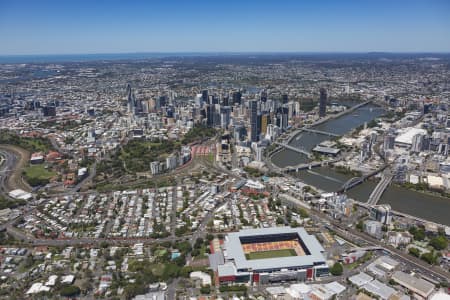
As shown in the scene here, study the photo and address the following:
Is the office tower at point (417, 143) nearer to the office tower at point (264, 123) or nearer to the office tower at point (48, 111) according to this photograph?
the office tower at point (264, 123)

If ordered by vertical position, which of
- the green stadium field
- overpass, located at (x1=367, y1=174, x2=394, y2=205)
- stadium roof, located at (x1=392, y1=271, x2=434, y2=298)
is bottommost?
the green stadium field

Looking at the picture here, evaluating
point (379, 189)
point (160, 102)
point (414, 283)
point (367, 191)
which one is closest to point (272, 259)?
point (414, 283)

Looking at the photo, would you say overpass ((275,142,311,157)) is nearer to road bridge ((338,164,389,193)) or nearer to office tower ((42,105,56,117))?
road bridge ((338,164,389,193))

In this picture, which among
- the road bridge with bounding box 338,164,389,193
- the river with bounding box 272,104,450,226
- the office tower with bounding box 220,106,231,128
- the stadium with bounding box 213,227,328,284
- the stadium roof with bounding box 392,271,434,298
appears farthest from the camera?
the office tower with bounding box 220,106,231,128

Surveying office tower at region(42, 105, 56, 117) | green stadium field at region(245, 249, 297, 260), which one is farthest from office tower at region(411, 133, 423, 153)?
office tower at region(42, 105, 56, 117)

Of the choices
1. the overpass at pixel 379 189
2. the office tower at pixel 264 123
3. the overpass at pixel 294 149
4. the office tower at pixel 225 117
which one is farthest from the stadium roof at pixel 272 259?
the office tower at pixel 225 117

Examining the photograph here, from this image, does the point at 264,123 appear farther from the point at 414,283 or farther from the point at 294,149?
the point at 414,283

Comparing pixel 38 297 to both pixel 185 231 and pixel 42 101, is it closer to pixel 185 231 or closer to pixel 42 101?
pixel 185 231
